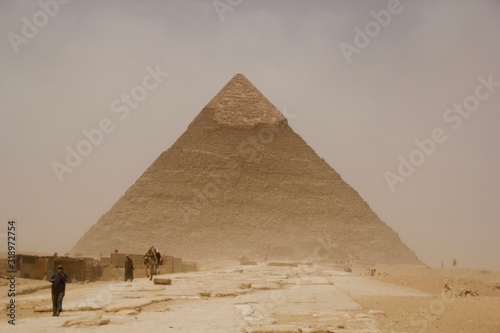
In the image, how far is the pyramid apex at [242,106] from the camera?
8900 centimetres

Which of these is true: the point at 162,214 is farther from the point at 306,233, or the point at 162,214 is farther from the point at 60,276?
the point at 60,276

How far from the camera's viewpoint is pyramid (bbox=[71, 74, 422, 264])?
3051 inches

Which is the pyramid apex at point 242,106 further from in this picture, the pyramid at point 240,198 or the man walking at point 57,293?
the man walking at point 57,293

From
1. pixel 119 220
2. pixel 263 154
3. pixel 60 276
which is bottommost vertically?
pixel 60 276

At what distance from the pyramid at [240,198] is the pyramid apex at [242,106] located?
13 centimetres

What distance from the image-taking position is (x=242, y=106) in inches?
3546

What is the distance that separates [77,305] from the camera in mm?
8797

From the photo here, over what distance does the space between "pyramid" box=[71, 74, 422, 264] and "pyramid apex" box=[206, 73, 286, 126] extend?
0.13m

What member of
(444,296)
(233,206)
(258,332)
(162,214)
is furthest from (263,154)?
(258,332)

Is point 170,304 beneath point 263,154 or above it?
beneath

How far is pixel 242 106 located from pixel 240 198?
1289 centimetres

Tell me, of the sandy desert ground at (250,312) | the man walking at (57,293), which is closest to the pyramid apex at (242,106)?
the sandy desert ground at (250,312)

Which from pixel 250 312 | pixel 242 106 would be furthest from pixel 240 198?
pixel 250 312

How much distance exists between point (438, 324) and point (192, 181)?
79.6m
